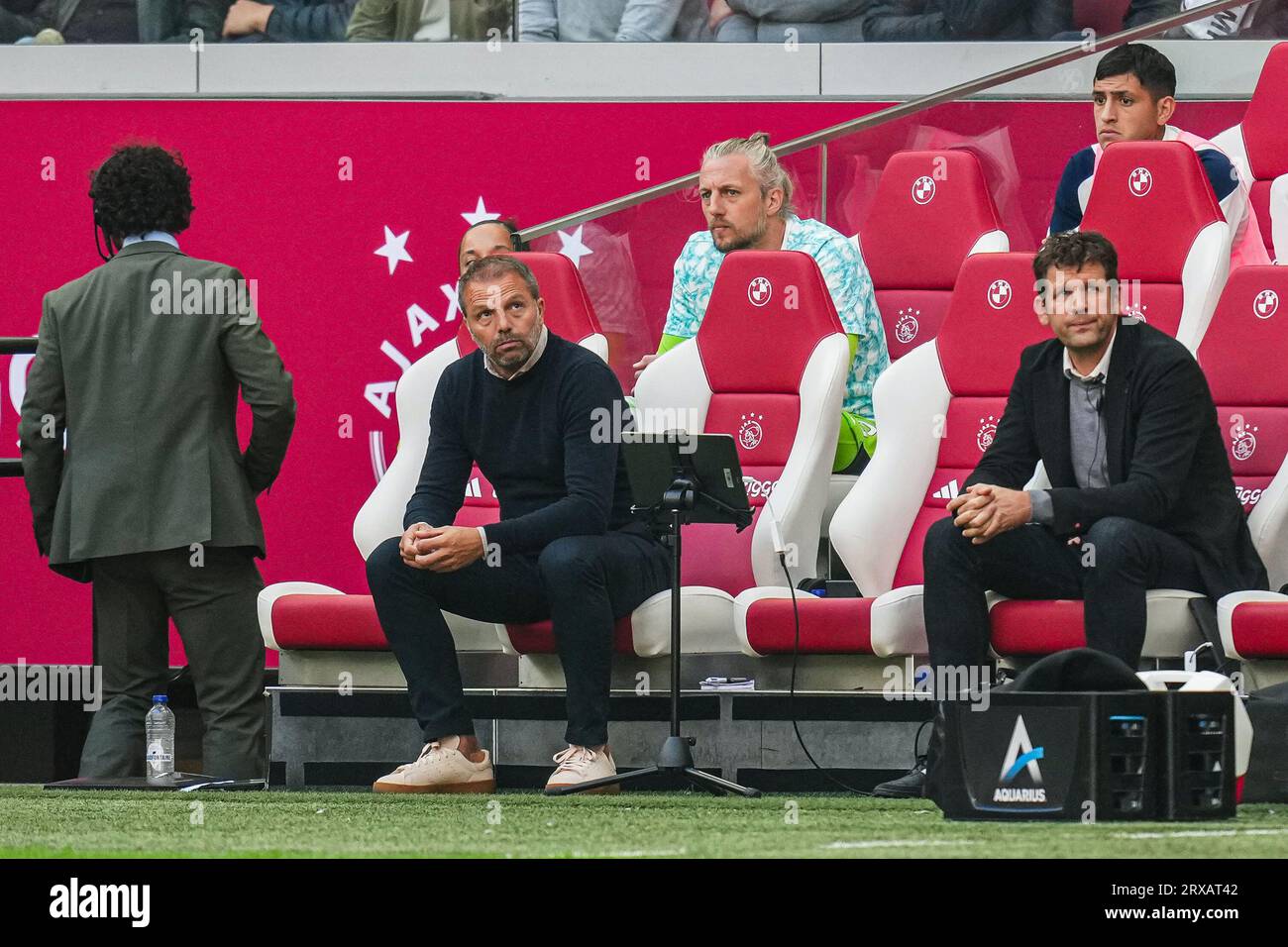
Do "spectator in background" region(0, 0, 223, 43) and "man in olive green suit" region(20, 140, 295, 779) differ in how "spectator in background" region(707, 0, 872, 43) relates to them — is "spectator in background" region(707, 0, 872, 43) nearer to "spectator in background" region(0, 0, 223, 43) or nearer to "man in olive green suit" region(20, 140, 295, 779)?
"spectator in background" region(0, 0, 223, 43)

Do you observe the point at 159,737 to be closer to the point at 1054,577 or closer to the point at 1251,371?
the point at 1054,577

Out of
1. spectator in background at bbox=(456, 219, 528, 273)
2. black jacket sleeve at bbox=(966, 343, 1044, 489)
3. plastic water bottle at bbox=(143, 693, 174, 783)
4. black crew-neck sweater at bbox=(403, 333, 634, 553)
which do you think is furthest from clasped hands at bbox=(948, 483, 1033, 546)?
spectator in background at bbox=(456, 219, 528, 273)

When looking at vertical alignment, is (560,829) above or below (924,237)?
below

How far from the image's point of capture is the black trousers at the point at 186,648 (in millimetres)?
4426

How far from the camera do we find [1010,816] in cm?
335

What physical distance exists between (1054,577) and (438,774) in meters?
1.31

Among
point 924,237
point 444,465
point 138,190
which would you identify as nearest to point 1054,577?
point 444,465

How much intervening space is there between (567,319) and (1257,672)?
6.76ft

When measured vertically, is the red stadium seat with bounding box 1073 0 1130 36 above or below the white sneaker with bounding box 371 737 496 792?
above

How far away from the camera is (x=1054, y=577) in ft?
13.9

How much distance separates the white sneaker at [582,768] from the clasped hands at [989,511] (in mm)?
850

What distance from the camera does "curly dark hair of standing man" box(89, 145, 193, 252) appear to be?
14.5 feet
